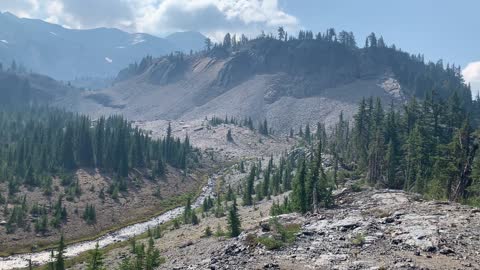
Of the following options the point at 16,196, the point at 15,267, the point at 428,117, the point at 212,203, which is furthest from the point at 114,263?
the point at 428,117

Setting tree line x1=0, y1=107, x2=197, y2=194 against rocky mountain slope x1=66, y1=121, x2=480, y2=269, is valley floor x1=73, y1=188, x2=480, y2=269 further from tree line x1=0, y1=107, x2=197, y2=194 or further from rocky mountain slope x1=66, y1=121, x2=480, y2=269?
tree line x1=0, y1=107, x2=197, y2=194

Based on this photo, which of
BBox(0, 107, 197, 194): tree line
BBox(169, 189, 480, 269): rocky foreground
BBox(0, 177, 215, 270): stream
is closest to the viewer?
BBox(169, 189, 480, 269): rocky foreground

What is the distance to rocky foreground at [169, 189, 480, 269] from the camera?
3409 centimetres

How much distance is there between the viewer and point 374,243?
3806cm

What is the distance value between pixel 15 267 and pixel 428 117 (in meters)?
88.0

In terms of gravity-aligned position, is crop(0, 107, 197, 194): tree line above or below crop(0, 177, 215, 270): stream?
above

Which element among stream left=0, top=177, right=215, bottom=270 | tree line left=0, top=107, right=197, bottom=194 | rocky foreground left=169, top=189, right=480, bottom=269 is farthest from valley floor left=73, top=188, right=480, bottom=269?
tree line left=0, top=107, right=197, bottom=194

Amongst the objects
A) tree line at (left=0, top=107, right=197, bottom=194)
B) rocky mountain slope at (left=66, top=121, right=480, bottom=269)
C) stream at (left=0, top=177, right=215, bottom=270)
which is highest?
rocky mountain slope at (left=66, top=121, right=480, bottom=269)

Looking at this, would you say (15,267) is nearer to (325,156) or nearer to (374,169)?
(374,169)

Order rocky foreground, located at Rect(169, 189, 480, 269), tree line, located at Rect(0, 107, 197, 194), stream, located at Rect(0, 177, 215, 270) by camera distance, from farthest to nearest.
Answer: tree line, located at Rect(0, 107, 197, 194) < stream, located at Rect(0, 177, 215, 270) < rocky foreground, located at Rect(169, 189, 480, 269)

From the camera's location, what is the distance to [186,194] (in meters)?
146

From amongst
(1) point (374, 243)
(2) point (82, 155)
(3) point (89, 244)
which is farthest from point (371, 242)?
(2) point (82, 155)

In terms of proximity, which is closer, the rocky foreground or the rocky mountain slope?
the rocky foreground

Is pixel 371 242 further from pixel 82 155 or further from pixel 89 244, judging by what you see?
pixel 82 155
